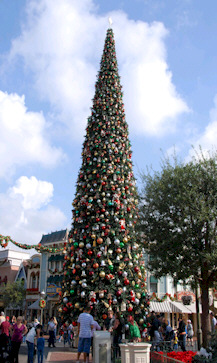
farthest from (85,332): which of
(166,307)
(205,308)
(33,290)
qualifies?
(33,290)

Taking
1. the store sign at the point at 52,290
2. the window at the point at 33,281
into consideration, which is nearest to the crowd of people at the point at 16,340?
the store sign at the point at 52,290

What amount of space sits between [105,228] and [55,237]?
113 feet

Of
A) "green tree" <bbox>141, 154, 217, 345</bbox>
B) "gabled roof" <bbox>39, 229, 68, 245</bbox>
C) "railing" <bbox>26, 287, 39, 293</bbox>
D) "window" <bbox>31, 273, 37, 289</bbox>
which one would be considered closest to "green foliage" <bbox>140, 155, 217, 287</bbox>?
"green tree" <bbox>141, 154, 217, 345</bbox>

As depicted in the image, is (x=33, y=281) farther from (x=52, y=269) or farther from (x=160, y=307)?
(x=160, y=307)

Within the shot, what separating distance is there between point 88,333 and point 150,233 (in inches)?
234

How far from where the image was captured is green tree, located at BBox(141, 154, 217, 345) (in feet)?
43.2

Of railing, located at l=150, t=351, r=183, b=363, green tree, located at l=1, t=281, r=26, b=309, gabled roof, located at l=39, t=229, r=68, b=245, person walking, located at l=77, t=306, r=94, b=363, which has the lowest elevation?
railing, located at l=150, t=351, r=183, b=363

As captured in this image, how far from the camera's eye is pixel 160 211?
14211 mm

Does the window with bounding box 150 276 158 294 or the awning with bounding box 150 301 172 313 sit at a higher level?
the window with bounding box 150 276 158 294

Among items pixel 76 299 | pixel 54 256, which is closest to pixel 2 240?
pixel 76 299

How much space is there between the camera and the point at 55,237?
48.2 m

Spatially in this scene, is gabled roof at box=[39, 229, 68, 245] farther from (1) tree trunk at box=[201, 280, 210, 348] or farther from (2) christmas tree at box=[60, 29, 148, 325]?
(1) tree trunk at box=[201, 280, 210, 348]

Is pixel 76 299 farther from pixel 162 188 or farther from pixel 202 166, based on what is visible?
pixel 202 166

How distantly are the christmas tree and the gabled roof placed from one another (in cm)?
3043
